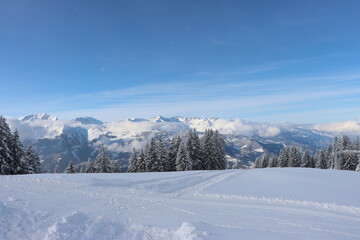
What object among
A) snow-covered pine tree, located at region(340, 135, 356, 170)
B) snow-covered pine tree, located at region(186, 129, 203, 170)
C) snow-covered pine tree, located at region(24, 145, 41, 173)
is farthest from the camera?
snow-covered pine tree, located at region(340, 135, 356, 170)

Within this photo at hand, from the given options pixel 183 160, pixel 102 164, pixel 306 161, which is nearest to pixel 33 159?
pixel 102 164

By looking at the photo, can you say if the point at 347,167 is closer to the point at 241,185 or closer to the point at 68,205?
the point at 241,185

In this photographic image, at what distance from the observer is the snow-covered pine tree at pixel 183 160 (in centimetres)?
3767

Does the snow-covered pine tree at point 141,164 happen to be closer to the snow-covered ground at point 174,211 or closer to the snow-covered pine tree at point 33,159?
the snow-covered pine tree at point 33,159

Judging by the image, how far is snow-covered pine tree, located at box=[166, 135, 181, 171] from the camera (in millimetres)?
41062

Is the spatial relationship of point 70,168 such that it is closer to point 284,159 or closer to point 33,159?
point 33,159

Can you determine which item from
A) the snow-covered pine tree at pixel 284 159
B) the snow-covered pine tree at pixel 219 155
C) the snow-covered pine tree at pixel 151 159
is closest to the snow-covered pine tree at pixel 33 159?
the snow-covered pine tree at pixel 151 159

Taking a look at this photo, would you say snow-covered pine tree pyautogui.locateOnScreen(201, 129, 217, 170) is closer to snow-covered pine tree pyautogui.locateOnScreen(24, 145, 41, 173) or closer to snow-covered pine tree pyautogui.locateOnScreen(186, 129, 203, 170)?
snow-covered pine tree pyautogui.locateOnScreen(186, 129, 203, 170)

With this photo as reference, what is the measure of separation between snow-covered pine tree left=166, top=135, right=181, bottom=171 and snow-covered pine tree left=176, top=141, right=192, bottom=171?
9.28ft

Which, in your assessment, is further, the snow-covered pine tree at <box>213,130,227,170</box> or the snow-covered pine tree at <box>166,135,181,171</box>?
the snow-covered pine tree at <box>213,130,227,170</box>

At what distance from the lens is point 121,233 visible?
7.61 metres

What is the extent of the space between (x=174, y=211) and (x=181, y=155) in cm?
2828

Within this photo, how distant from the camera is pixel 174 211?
1032cm

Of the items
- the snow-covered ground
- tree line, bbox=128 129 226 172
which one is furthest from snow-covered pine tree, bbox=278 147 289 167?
the snow-covered ground
